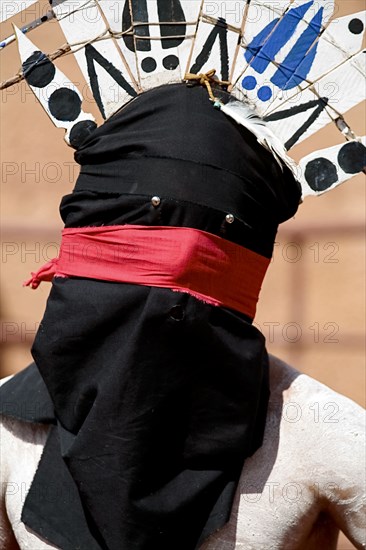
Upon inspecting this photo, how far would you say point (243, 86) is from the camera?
4.28 feet

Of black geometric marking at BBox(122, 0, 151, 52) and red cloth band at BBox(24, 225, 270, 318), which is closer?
red cloth band at BBox(24, 225, 270, 318)

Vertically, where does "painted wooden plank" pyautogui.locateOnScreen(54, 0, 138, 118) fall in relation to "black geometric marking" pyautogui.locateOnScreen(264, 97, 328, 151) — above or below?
above

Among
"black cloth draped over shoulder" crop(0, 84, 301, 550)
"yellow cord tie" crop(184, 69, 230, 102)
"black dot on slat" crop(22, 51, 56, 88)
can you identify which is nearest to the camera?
"black cloth draped over shoulder" crop(0, 84, 301, 550)

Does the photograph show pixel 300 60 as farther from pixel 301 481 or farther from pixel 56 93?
pixel 301 481

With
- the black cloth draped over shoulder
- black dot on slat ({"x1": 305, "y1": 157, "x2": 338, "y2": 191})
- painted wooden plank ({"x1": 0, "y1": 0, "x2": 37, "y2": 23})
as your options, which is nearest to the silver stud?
the black cloth draped over shoulder

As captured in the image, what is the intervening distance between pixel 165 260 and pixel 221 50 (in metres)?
0.38

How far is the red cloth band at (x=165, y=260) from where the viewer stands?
1148mm

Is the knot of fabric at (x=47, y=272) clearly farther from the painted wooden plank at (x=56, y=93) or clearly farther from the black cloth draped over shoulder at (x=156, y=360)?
the painted wooden plank at (x=56, y=93)

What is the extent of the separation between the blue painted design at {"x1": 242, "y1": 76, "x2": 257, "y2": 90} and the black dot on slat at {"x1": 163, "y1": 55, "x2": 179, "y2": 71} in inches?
4.3

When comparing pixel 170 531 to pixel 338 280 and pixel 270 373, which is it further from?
pixel 338 280

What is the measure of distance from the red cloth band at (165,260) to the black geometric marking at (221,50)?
0.29 metres

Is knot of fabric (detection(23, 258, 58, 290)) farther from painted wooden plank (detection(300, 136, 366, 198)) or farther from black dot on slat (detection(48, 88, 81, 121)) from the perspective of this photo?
painted wooden plank (detection(300, 136, 366, 198))

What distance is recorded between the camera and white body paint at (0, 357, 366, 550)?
3.92 ft

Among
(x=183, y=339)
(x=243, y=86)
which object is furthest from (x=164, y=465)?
(x=243, y=86)
